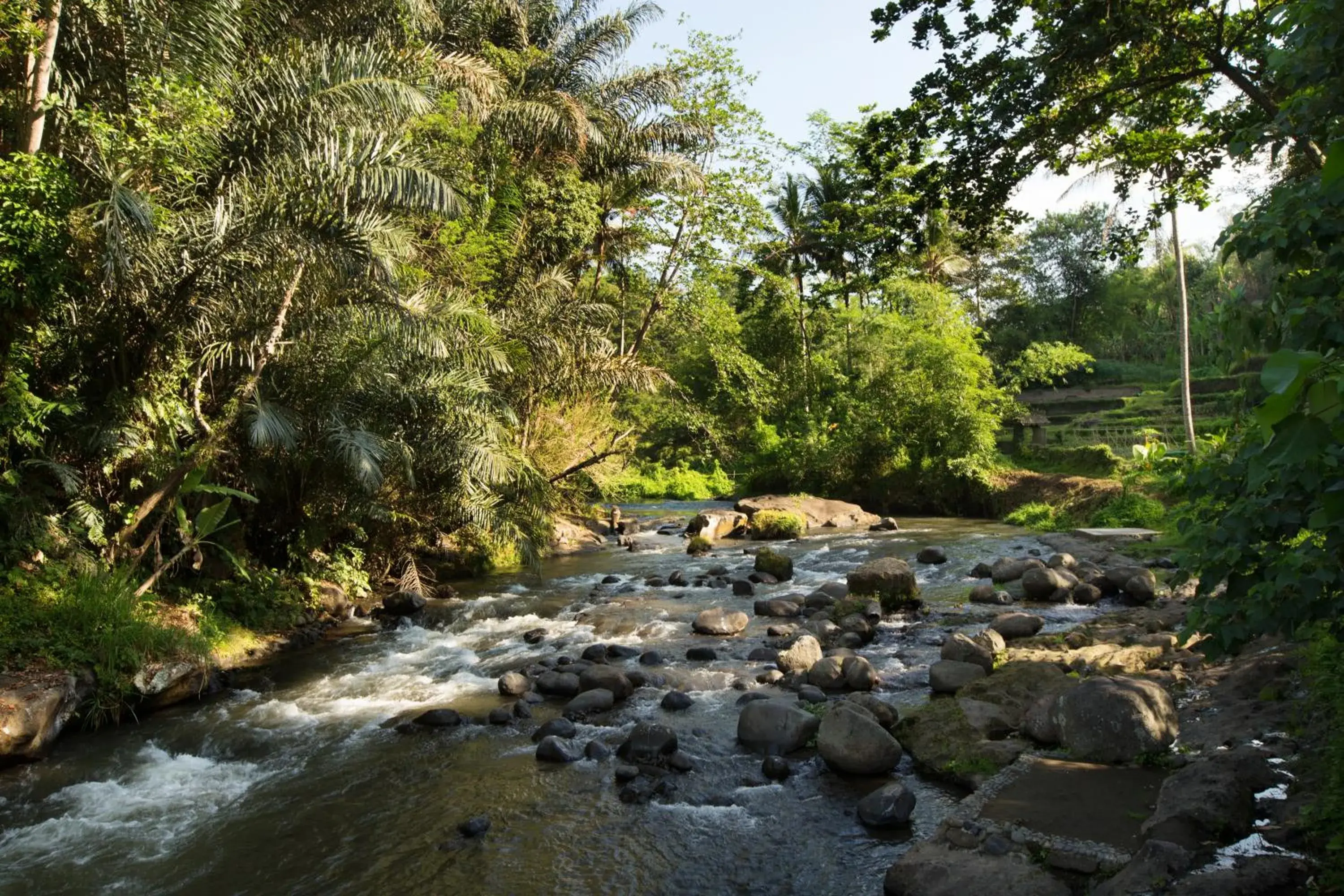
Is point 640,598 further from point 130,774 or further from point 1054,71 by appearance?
point 1054,71

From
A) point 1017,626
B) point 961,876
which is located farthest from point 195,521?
point 1017,626

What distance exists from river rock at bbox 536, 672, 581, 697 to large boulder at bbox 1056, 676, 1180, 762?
469 centimetres

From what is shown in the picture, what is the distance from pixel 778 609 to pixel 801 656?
293 cm

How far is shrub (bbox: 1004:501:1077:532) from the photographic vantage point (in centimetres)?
1881

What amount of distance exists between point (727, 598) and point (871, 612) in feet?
9.46

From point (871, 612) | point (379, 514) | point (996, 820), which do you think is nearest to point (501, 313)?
point (379, 514)

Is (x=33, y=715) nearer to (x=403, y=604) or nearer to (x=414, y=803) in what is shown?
(x=414, y=803)

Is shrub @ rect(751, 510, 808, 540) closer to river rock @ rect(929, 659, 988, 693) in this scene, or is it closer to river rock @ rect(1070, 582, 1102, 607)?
river rock @ rect(1070, 582, 1102, 607)

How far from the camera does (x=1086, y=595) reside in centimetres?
1113

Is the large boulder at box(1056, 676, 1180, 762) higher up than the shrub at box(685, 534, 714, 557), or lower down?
higher up

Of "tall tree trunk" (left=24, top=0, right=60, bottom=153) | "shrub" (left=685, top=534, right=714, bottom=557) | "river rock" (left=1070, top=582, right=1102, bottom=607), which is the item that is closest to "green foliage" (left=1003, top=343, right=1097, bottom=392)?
"shrub" (left=685, top=534, right=714, bottom=557)

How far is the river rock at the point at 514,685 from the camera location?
28.0 ft

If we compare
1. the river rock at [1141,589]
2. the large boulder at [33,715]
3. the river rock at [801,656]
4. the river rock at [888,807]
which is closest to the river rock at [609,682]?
the river rock at [801,656]

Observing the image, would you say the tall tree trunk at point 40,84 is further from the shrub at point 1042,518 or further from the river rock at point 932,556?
the shrub at point 1042,518
